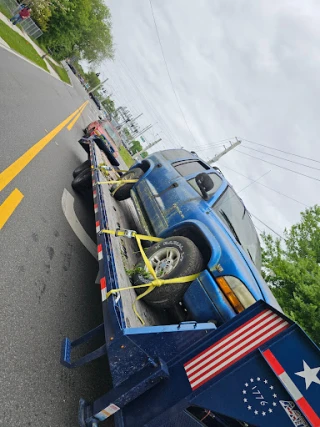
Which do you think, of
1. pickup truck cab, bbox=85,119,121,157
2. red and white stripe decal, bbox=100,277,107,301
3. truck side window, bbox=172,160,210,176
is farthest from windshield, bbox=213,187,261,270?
pickup truck cab, bbox=85,119,121,157

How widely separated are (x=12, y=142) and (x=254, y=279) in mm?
4485

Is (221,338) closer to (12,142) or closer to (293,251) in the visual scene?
(12,142)

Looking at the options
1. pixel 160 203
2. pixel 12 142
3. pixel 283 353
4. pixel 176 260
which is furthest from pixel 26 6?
pixel 283 353

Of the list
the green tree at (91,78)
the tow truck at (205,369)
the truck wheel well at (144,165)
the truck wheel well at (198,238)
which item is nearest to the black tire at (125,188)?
the truck wheel well at (144,165)

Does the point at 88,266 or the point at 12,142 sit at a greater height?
the point at 12,142

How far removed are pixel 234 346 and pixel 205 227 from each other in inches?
65.8

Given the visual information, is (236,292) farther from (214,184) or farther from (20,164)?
(20,164)

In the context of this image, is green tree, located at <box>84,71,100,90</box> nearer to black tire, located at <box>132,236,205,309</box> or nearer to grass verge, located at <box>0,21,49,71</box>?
grass verge, located at <box>0,21,49,71</box>

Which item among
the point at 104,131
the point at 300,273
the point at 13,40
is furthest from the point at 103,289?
the point at 13,40

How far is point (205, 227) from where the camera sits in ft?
11.6

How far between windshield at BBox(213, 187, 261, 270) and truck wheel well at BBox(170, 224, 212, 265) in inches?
24.0

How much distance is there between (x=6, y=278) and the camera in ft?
9.46

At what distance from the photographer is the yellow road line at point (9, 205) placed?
3.49 metres

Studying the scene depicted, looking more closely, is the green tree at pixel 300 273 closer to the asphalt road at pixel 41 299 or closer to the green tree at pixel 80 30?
the asphalt road at pixel 41 299
